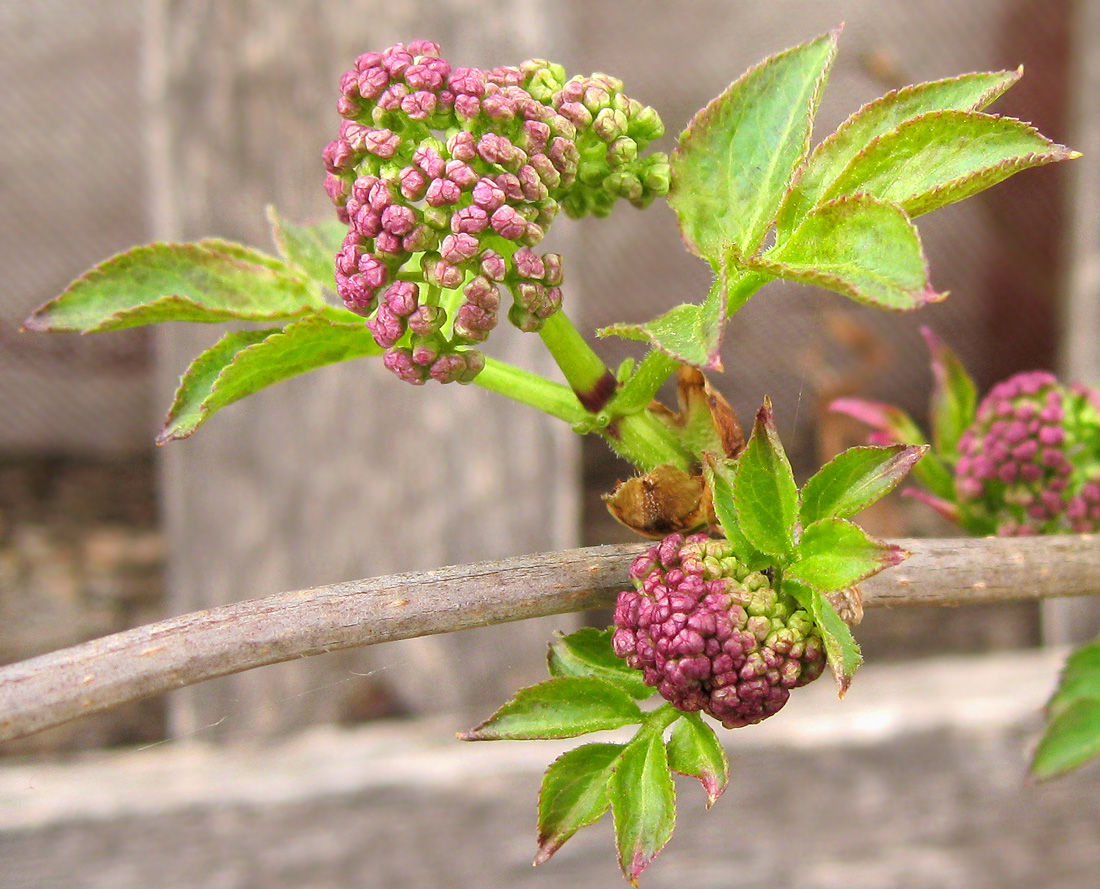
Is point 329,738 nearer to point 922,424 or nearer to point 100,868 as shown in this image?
point 100,868

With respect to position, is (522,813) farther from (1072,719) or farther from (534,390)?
(534,390)

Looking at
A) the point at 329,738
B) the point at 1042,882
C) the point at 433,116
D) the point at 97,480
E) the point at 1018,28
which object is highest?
the point at 1018,28

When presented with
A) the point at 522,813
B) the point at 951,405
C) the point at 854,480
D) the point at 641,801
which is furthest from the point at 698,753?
the point at 522,813

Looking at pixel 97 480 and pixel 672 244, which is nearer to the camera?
pixel 672 244

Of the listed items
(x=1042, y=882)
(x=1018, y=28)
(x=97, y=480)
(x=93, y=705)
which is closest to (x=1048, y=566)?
(x=93, y=705)

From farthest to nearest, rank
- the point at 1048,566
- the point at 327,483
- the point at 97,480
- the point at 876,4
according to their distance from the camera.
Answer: the point at 97,480 < the point at 876,4 < the point at 327,483 < the point at 1048,566

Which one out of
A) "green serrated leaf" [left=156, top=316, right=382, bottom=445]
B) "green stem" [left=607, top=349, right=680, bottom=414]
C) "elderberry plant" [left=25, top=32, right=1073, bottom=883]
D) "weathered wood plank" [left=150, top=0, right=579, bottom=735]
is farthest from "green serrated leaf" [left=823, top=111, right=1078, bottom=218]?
"weathered wood plank" [left=150, top=0, right=579, bottom=735]

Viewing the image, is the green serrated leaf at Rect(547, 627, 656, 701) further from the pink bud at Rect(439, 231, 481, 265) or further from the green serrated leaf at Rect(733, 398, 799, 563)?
the pink bud at Rect(439, 231, 481, 265)
